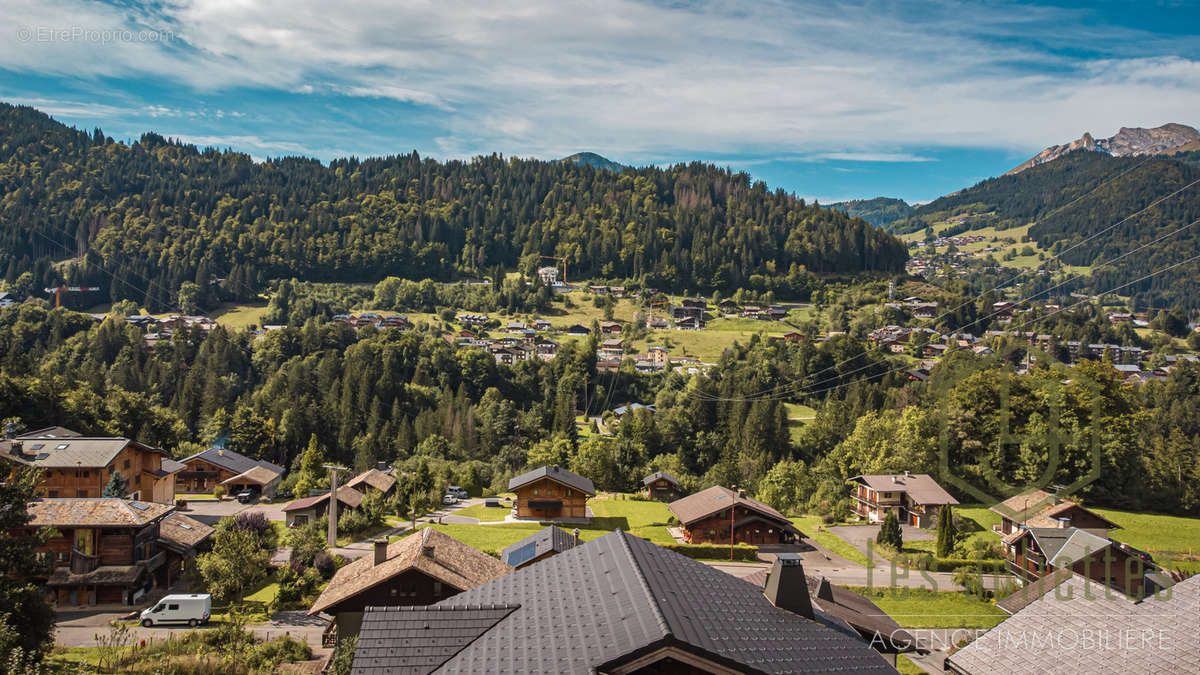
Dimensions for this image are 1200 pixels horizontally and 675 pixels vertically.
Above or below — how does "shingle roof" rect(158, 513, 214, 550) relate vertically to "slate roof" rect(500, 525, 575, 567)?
below

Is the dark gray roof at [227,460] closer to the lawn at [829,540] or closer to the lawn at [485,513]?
the lawn at [485,513]

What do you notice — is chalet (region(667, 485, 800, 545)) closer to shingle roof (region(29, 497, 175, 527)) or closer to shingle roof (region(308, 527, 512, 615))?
shingle roof (region(308, 527, 512, 615))

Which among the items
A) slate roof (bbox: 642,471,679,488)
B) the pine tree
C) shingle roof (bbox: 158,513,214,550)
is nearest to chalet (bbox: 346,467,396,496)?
shingle roof (bbox: 158,513,214,550)

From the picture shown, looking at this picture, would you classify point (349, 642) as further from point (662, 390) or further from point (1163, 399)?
point (1163, 399)

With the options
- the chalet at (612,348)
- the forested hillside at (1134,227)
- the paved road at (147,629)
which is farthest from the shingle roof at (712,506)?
the forested hillside at (1134,227)

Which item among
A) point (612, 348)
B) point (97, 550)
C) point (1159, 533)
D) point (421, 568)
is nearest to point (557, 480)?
point (421, 568)

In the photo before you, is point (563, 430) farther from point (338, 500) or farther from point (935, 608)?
point (935, 608)
